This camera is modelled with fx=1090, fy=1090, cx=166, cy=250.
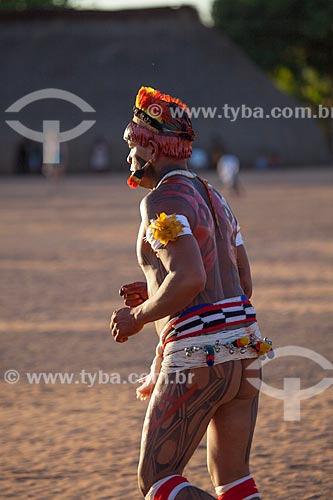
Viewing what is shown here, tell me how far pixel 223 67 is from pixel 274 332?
6161 cm

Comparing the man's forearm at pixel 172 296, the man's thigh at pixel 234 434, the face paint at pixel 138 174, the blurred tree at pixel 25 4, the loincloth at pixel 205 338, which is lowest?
the man's thigh at pixel 234 434

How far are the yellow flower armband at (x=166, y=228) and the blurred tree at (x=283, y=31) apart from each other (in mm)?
70330

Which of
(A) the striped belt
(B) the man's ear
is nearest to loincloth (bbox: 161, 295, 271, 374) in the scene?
(A) the striped belt

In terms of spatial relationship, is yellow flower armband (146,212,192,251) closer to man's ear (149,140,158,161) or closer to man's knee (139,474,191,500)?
man's ear (149,140,158,161)

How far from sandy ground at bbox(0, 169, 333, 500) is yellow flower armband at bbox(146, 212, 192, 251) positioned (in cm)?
184

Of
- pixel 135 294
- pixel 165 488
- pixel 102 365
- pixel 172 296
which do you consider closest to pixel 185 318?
pixel 172 296

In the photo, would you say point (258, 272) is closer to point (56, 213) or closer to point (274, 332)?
point (274, 332)

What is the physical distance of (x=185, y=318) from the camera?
13.1 feet

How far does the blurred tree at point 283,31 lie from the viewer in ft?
239

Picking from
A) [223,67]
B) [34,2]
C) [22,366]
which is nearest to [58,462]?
[22,366]

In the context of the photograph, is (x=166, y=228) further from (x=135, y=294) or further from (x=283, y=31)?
(x=283, y=31)

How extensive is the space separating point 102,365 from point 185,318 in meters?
4.56

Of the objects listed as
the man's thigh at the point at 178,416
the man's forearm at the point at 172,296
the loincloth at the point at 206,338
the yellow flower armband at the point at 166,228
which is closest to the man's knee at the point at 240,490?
the man's thigh at the point at 178,416

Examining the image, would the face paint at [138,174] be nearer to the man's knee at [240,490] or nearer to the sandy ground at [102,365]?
the man's knee at [240,490]
